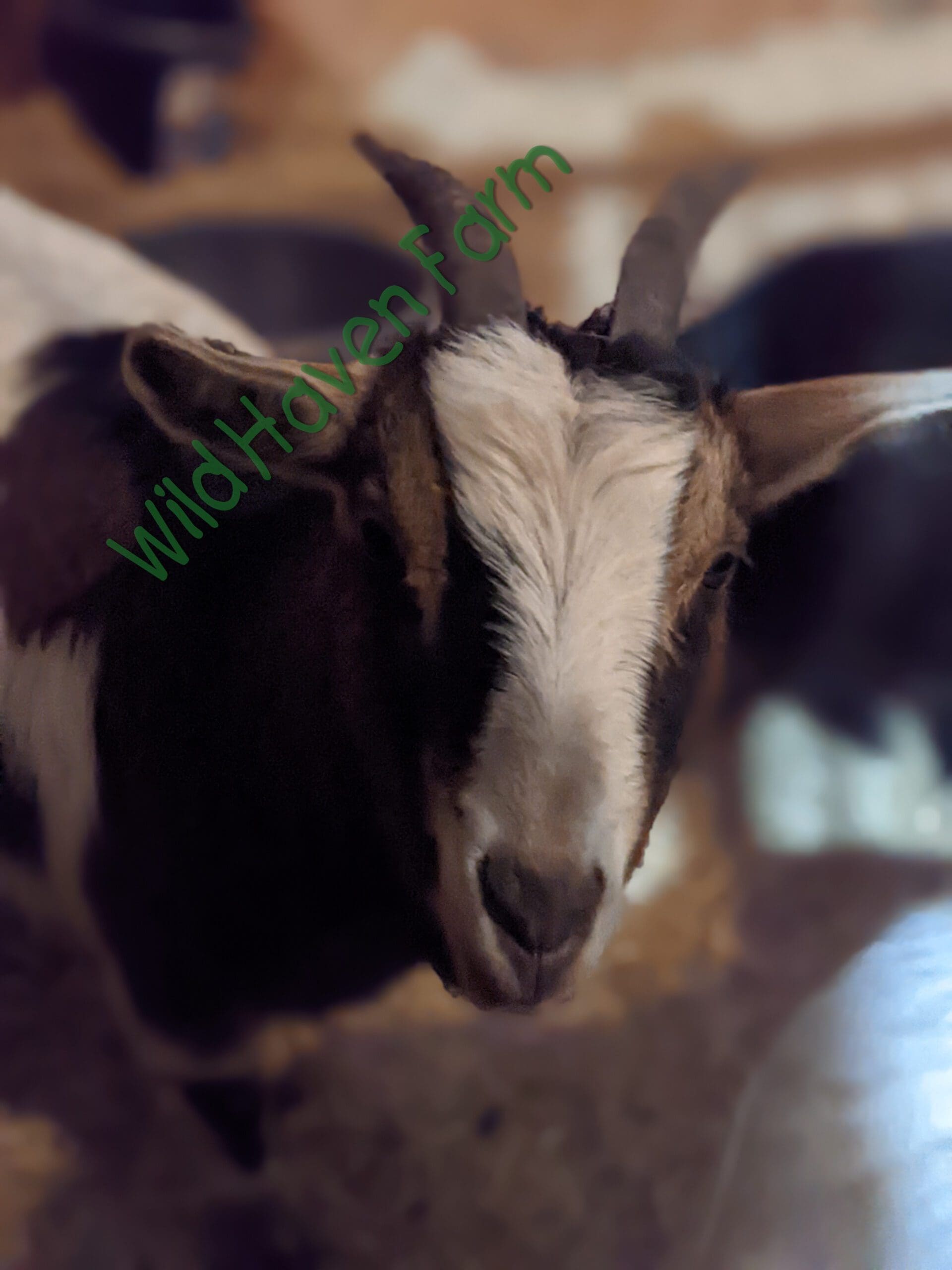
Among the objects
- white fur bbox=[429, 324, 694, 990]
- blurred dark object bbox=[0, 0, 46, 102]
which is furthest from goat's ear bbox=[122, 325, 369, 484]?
blurred dark object bbox=[0, 0, 46, 102]

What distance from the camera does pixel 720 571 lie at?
0.74m

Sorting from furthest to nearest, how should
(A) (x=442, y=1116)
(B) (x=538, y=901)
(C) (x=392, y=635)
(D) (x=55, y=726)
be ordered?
(A) (x=442, y=1116) < (D) (x=55, y=726) < (C) (x=392, y=635) < (B) (x=538, y=901)

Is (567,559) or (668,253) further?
(668,253)

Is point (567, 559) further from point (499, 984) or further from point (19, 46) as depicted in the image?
point (19, 46)

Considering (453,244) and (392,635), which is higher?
(453,244)

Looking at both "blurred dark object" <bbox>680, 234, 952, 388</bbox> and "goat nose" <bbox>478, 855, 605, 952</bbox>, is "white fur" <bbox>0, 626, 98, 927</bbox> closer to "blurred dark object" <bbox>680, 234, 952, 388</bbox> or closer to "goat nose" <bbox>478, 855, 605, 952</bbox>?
"goat nose" <bbox>478, 855, 605, 952</bbox>

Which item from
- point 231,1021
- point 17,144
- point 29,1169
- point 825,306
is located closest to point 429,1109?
point 231,1021

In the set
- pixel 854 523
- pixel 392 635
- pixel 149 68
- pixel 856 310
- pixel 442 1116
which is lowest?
pixel 442 1116

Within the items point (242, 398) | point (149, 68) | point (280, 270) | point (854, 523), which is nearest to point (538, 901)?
point (242, 398)

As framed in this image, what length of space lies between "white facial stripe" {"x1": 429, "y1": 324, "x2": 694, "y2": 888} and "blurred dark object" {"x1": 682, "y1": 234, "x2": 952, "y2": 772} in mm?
162

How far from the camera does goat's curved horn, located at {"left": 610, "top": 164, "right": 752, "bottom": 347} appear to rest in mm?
739

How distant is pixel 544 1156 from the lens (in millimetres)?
989

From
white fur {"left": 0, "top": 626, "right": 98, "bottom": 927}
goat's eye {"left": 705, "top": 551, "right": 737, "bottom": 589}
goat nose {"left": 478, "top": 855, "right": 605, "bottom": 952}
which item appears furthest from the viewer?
white fur {"left": 0, "top": 626, "right": 98, "bottom": 927}

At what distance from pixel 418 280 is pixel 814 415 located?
0.34 meters
